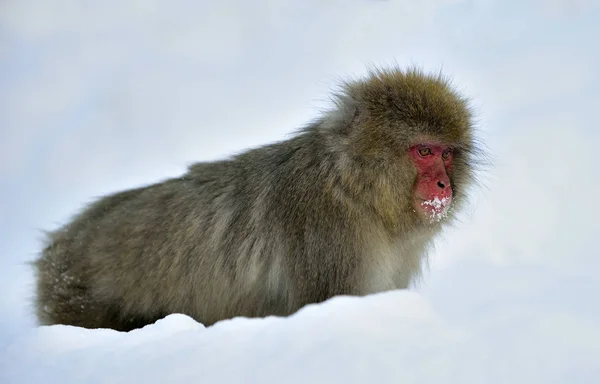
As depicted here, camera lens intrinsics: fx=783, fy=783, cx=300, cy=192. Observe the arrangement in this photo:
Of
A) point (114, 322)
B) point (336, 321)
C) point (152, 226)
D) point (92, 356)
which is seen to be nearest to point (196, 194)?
point (152, 226)

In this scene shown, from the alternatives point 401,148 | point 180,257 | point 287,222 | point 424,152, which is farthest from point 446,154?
point 180,257

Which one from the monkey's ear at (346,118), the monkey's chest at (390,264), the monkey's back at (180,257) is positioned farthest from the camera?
the monkey's back at (180,257)

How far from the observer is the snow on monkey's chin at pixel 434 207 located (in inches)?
161

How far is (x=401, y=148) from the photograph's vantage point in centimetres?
410

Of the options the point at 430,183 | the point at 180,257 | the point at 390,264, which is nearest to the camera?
the point at 430,183

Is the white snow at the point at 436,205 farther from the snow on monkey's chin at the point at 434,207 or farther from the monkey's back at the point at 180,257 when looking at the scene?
the monkey's back at the point at 180,257

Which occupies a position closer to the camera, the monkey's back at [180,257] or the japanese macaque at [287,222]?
the japanese macaque at [287,222]

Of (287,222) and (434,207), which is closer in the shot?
(434,207)

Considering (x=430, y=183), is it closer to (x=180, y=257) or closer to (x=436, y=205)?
(x=436, y=205)

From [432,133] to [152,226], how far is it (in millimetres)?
1734

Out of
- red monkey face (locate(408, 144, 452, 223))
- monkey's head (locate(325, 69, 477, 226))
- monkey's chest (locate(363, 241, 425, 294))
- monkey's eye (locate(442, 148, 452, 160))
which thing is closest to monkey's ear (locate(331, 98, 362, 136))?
monkey's head (locate(325, 69, 477, 226))

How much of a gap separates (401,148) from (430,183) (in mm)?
237

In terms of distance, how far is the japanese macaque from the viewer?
13.4 ft

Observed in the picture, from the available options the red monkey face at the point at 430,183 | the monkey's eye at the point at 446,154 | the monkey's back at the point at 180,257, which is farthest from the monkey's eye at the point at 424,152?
the monkey's back at the point at 180,257
